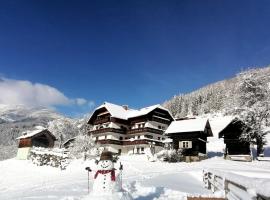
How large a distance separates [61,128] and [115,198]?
8386 cm

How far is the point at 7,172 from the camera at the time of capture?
149 ft

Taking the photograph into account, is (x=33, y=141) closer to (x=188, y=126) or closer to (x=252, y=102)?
(x=188, y=126)

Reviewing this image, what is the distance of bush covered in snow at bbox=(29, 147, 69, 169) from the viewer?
137 feet

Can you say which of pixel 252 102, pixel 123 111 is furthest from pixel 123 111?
pixel 252 102

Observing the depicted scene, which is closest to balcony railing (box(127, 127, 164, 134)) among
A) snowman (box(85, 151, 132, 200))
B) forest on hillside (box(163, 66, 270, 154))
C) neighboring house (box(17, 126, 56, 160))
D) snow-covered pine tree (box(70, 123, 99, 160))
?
snow-covered pine tree (box(70, 123, 99, 160))

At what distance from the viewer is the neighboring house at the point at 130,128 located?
5825cm

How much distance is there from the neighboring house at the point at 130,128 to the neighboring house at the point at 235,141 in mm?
Answer: 16744

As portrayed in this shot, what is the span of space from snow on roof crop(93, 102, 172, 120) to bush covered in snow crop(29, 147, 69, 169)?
15735 millimetres

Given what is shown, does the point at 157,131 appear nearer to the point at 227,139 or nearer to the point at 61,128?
the point at 227,139

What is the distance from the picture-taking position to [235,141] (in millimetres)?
42188

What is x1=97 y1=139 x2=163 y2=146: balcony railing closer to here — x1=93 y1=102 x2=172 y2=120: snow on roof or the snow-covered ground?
x1=93 y1=102 x2=172 y2=120: snow on roof

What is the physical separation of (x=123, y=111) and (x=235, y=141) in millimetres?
27474

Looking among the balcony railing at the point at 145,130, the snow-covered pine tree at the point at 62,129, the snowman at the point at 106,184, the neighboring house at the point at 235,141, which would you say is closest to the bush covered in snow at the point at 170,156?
the neighboring house at the point at 235,141

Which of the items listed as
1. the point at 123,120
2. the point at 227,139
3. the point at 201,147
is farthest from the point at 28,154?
the point at 227,139
